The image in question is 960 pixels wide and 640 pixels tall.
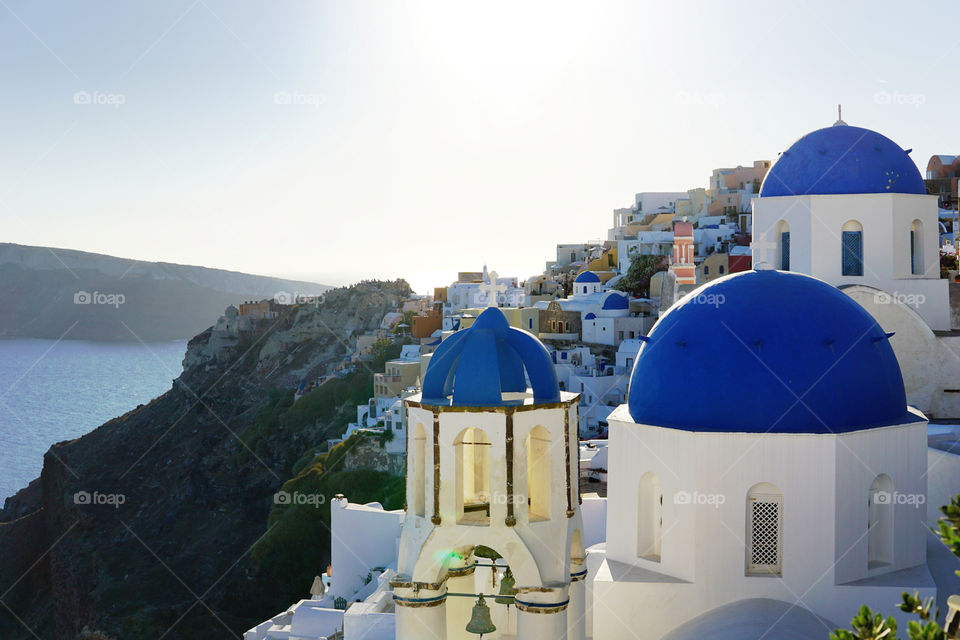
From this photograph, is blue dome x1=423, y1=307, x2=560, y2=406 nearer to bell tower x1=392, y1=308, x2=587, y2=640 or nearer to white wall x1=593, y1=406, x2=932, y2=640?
bell tower x1=392, y1=308, x2=587, y2=640

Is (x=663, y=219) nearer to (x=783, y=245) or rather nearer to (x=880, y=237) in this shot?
(x=783, y=245)

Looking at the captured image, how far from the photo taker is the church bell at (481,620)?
28.7ft

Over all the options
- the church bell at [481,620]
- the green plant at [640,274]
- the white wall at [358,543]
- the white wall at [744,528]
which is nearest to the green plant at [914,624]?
the church bell at [481,620]

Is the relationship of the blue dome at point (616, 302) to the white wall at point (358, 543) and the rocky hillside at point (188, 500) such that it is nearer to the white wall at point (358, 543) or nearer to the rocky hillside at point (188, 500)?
the rocky hillside at point (188, 500)

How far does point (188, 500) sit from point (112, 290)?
8467 centimetres

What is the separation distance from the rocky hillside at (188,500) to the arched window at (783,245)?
83.3 ft

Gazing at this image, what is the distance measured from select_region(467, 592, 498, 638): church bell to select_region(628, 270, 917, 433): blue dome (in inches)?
131

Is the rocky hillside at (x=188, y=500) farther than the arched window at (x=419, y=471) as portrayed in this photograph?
Yes

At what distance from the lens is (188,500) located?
65375mm

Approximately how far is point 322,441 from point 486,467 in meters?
50.6

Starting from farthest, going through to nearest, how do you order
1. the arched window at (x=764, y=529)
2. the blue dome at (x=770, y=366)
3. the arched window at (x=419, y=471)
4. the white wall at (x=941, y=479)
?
the white wall at (x=941, y=479)
the blue dome at (x=770, y=366)
the arched window at (x=764, y=529)
the arched window at (x=419, y=471)

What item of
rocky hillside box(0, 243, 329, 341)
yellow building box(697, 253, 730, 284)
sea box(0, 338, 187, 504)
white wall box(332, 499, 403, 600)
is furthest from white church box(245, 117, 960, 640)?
rocky hillside box(0, 243, 329, 341)

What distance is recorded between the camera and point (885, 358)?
11.3m

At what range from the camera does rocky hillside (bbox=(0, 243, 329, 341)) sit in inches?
5773
